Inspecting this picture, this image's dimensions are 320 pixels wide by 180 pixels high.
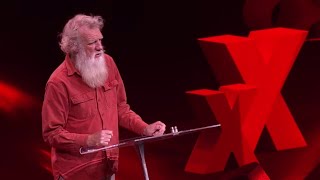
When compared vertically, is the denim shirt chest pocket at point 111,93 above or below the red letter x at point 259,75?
below

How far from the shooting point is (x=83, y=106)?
12.1 ft

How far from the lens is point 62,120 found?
3621 mm

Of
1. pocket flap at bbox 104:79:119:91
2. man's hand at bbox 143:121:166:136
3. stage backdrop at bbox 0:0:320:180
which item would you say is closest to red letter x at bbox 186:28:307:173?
stage backdrop at bbox 0:0:320:180

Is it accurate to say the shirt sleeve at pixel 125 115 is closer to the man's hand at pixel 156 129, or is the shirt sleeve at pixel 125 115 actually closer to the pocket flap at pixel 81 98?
the man's hand at pixel 156 129

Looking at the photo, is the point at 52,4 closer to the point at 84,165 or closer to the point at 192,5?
the point at 192,5

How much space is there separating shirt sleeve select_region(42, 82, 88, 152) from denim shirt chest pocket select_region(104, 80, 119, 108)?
0.77 ft

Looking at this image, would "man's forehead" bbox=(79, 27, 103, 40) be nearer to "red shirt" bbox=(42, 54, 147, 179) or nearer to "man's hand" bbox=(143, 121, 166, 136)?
"red shirt" bbox=(42, 54, 147, 179)

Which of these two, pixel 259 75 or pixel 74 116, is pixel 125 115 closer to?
pixel 74 116

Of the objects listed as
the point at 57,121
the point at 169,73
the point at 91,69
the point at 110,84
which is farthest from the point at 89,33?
the point at 169,73

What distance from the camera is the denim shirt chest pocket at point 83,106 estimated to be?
12.0 feet

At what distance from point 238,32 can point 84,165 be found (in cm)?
763

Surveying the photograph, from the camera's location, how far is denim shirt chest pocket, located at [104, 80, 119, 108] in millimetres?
3795

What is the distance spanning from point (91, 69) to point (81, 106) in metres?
0.18

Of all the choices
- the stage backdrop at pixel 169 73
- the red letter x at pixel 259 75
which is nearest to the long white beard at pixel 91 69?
the stage backdrop at pixel 169 73
